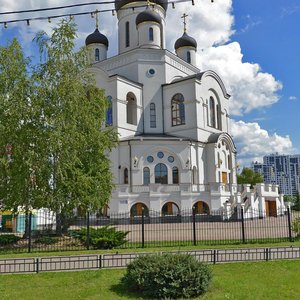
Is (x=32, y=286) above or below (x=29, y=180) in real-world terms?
below

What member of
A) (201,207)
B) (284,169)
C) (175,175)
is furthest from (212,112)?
(284,169)

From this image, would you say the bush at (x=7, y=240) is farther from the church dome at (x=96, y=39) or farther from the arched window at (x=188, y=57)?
the arched window at (x=188, y=57)

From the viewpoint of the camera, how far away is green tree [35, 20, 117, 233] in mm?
17172

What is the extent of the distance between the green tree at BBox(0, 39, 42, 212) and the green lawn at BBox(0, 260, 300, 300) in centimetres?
754

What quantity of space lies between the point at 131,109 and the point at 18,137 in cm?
2090

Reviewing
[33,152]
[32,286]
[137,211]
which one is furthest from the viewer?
[137,211]

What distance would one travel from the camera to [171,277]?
7.69 metres

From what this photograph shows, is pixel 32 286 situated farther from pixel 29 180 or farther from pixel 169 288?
pixel 29 180

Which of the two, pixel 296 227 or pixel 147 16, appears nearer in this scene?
pixel 296 227

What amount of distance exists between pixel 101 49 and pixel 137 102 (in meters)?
10.9

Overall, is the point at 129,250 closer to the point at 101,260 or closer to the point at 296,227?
the point at 101,260

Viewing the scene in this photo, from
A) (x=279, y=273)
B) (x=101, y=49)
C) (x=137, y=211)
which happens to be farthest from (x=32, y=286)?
(x=101, y=49)

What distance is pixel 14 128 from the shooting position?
17141 millimetres

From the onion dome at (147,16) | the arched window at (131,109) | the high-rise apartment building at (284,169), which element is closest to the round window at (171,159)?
the arched window at (131,109)
